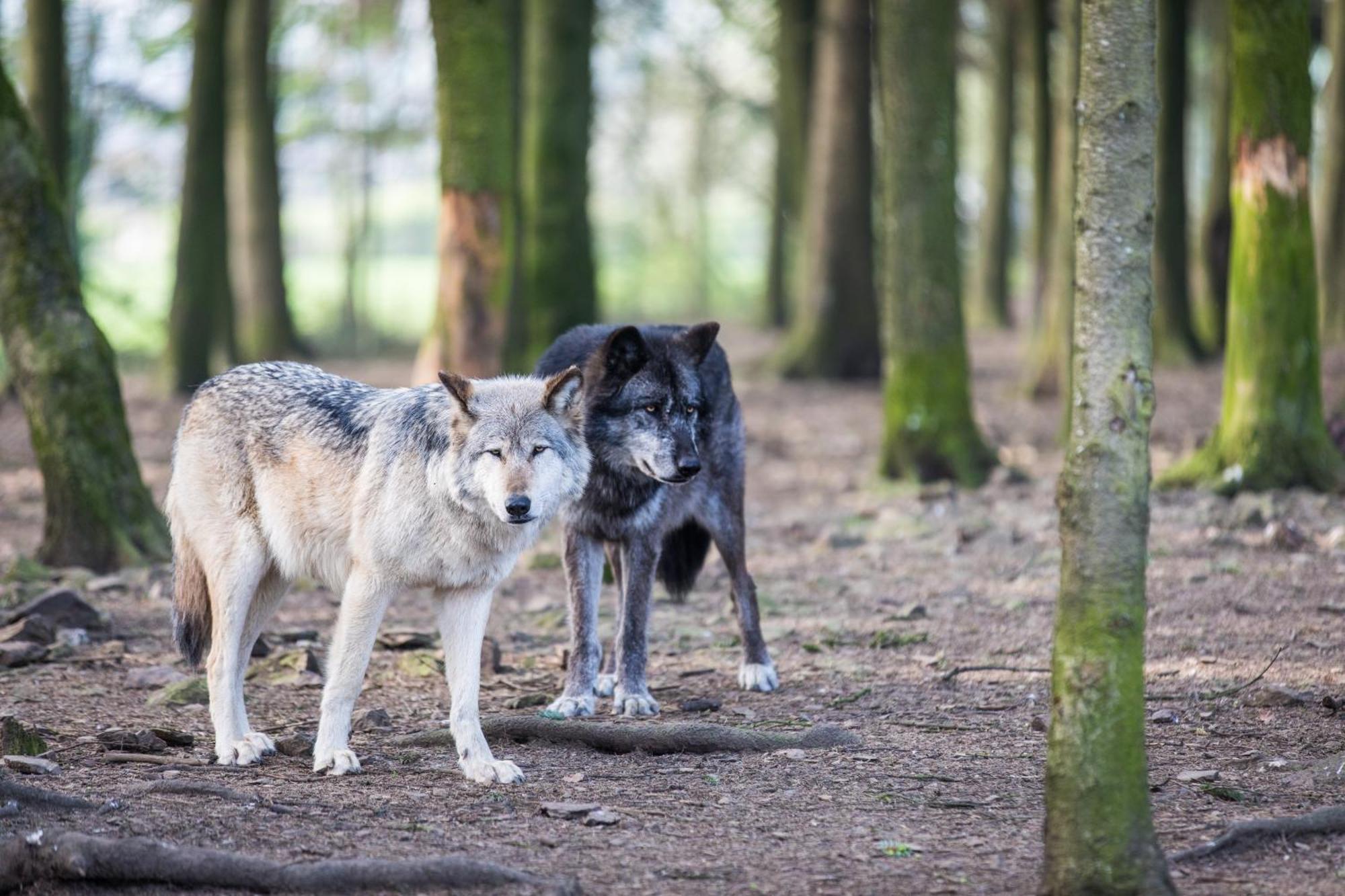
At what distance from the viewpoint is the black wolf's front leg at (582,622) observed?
21.0ft

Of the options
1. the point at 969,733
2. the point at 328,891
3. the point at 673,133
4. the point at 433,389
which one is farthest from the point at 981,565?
the point at 673,133

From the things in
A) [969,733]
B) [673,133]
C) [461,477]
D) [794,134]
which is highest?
[673,133]

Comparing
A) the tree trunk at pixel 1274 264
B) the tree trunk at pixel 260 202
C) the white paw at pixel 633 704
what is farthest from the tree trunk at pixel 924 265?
the tree trunk at pixel 260 202

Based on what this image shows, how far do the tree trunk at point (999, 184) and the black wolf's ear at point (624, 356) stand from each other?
61.9 feet

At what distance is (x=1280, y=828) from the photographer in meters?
4.49

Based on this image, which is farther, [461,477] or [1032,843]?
[461,477]

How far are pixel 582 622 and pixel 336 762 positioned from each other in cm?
157

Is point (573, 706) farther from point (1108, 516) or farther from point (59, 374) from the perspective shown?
point (59, 374)

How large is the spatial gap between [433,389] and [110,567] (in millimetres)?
4211

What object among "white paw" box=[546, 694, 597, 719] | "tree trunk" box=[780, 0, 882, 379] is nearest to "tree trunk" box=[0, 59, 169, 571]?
"white paw" box=[546, 694, 597, 719]

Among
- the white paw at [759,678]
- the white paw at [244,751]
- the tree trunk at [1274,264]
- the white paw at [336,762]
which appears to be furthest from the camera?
the tree trunk at [1274,264]

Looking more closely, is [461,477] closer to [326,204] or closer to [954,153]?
[954,153]

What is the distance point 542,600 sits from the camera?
9.02 meters

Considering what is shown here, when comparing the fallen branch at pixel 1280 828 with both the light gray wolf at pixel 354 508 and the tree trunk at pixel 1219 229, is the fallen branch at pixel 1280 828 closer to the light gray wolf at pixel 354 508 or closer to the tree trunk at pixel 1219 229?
the light gray wolf at pixel 354 508
